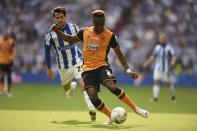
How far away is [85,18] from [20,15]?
3701 mm

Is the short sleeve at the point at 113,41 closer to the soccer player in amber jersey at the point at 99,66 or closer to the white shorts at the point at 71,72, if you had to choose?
the soccer player in amber jersey at the point at 99,66

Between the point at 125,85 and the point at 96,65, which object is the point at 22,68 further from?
the point at 96,65

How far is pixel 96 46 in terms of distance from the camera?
10.9 meters

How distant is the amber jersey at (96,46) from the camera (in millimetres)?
10867

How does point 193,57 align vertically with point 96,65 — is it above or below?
below

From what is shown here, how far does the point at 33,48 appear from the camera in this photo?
28.4 m

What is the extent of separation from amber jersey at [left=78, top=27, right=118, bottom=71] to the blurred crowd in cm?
1615

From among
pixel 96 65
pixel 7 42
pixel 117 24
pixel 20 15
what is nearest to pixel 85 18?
pixel 117 24

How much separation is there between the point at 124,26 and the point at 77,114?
624 inches

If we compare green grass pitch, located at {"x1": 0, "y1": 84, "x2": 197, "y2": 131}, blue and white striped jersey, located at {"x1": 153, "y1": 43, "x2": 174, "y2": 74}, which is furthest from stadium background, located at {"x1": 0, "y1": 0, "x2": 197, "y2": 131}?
blue and white striped jersey, located at {"x1": 153, "y1": 43, "x2": 174, "y2": 74}

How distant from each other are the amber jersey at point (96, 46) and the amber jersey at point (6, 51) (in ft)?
32.9

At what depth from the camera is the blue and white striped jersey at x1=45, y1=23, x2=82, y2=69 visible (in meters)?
12.7

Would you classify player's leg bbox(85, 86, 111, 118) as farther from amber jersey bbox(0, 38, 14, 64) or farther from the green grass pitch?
amber jersey bbox(0, 38, 14, 64)

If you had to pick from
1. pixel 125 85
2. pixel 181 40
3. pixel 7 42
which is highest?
pixel 7 42
